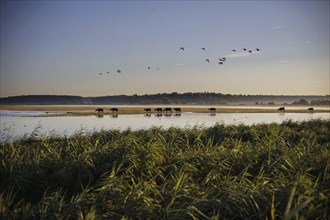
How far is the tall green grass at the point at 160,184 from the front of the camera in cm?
692

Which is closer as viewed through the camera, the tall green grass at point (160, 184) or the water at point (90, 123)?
the tall green grass at point (160, 184)

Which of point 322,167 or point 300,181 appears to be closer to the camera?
point 300,181

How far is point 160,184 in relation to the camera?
9.06 meters

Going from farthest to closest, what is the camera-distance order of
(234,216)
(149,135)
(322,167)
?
(149,135) < (322,167) < (234,216)

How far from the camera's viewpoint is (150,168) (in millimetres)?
9805

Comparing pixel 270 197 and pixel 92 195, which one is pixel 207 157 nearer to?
pixel 270 197

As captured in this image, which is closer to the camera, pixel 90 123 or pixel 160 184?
pixel 160 184

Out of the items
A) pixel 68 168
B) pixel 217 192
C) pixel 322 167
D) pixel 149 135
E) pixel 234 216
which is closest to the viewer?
pixel 234 216

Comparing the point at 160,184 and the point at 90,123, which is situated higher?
the point at 90,123

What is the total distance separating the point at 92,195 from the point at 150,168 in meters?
2.58

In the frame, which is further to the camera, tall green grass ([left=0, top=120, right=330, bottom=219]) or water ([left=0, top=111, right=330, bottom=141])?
water ([left=0, top=111, right=330, bottom=141])

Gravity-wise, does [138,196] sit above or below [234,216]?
above

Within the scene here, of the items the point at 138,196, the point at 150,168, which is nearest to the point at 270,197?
the point at 138,196

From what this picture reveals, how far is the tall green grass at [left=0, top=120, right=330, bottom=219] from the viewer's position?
6.92m
